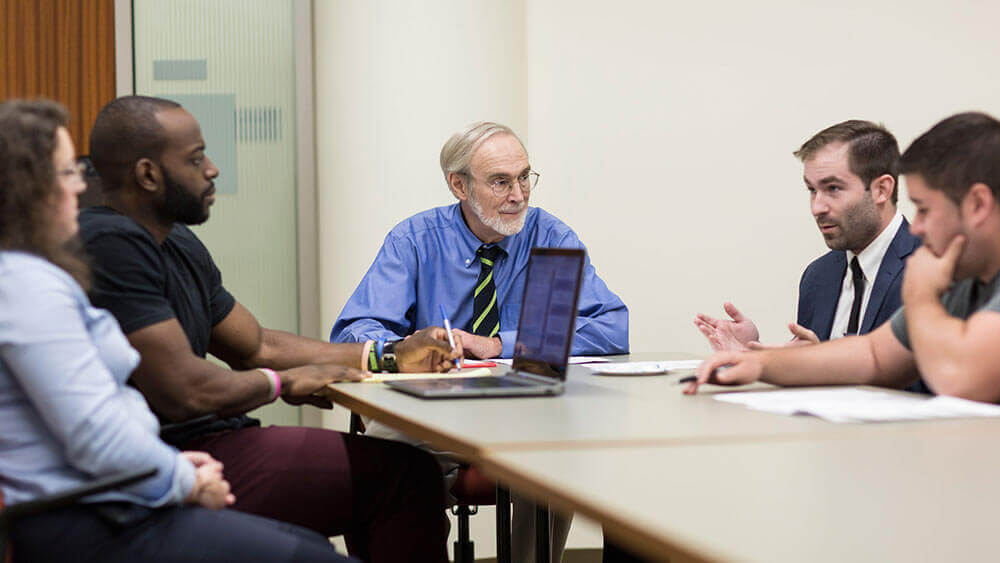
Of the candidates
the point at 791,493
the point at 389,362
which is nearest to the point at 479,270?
the point at 389,362

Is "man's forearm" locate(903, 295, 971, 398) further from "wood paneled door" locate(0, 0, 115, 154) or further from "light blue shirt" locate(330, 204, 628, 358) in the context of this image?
"wood paneled door" locate(0, 0, 115, 154)

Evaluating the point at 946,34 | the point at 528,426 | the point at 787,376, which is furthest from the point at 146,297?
the point at 946,34

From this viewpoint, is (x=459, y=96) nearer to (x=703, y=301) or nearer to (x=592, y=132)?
(x=592, y=132)

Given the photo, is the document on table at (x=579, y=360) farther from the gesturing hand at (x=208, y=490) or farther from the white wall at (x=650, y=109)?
the white wall at (x=650, y=109)

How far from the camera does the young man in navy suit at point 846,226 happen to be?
2844 mm

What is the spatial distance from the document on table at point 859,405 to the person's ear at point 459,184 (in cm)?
159

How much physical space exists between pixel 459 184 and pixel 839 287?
1233 mm

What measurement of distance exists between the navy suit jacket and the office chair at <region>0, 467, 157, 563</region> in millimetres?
2067

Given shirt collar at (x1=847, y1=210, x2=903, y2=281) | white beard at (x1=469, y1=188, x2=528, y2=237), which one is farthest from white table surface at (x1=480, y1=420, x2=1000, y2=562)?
white beard at (x1=469, y1=188, x2=528, y2=237)

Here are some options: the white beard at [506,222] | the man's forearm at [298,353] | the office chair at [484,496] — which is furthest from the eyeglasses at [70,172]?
the white beard at [506,222]

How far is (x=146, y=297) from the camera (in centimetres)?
180

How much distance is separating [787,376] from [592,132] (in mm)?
2572

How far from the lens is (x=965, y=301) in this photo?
6.05 feet

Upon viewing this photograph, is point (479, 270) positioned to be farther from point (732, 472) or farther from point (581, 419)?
point (732, 472)
